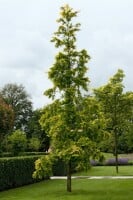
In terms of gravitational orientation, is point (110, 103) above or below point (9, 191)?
above

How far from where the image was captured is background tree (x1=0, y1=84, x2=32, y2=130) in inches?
4496

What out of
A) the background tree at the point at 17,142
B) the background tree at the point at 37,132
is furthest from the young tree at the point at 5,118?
the background tree at the point at 37,132

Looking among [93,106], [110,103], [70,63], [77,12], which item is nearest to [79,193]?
[93,106]

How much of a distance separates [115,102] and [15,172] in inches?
493

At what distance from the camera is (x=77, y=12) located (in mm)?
→ 26000

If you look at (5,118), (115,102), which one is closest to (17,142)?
(5,118)

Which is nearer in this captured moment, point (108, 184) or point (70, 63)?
point (70, 63)

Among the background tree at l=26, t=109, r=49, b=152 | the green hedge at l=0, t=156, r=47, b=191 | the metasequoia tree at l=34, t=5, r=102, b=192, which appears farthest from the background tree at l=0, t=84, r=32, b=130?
the metasequoia tree at l=34, t=5, r=102, b=192

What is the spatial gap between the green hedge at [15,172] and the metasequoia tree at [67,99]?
12.7ft

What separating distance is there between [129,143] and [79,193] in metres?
51.8

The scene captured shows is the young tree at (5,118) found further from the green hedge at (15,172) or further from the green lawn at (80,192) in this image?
the green lawn at (80,192)

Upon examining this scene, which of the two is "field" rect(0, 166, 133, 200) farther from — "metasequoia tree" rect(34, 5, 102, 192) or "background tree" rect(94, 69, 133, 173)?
"background tree" rect(94, 69, 133, 173)

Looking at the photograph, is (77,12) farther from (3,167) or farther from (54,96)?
(3,167)

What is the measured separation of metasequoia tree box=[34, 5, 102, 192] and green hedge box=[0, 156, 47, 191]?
3884 mm
